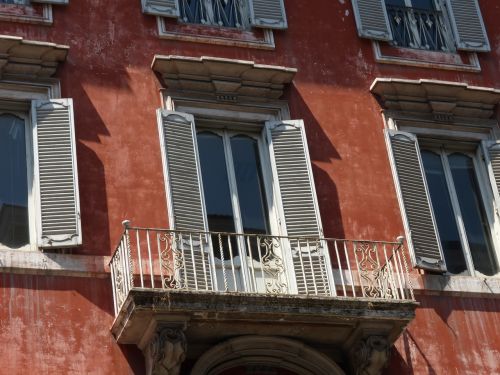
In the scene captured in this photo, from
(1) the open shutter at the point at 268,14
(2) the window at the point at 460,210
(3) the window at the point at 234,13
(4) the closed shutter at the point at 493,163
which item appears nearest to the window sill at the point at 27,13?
(3) the window at the point at 234,13

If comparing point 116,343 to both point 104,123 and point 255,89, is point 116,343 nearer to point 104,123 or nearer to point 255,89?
point 104,123

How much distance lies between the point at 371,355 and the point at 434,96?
14.1 ft

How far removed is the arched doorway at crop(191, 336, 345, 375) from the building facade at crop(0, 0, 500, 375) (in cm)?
2

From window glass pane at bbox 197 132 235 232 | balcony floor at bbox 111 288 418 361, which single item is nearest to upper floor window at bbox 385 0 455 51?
window glass pane at bbox 197 132 235 232

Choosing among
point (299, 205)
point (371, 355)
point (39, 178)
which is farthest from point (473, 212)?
point (39, 178)

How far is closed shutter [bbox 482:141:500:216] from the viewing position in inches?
630

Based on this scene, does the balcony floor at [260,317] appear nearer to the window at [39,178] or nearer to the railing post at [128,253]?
the railing post at [128,253]

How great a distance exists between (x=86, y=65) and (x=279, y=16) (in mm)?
2834

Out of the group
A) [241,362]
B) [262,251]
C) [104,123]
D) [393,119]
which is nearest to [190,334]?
[241,362]

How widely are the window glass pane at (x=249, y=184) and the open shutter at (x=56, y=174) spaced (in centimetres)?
211

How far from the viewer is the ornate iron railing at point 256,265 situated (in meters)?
13.6

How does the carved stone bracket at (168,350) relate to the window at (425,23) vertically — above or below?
below

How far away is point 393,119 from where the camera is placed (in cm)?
1623

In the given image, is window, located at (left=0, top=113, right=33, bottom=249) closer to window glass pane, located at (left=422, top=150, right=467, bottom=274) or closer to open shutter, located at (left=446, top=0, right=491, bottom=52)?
window glass pane, located at (left=422, top=150, right=467, bottom=274)
